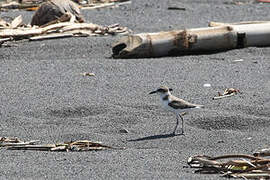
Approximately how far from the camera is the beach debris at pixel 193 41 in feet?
38.2

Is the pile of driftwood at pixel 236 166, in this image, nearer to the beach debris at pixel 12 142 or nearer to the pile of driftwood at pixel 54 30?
the beach debris at pixel 12 142


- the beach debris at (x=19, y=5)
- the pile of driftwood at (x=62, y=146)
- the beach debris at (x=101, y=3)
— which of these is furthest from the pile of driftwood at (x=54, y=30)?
the pile of driftwood at (x=62, y=146)

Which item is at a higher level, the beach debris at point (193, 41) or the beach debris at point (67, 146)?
the beach debris at point (67, 146)

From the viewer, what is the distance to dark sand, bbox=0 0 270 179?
21.9ft

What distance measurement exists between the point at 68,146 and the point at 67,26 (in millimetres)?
6456

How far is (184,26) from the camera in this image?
1482 cm

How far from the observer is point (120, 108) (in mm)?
8859

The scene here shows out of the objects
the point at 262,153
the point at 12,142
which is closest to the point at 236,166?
the point at 262,153

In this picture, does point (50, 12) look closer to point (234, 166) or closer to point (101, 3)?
point (101, 3)

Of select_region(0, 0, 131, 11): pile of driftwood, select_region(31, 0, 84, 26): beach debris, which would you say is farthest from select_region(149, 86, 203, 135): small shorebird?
select_region(0, 0, 131, 11): pile of driftwood

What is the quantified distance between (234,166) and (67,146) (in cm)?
173

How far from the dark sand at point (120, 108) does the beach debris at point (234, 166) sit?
0.11m

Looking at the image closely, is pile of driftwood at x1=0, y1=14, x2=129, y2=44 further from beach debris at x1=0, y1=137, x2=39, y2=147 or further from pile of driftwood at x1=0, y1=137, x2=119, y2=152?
pile of driftwood at x1=0, y1=137, x2=119, y2=152

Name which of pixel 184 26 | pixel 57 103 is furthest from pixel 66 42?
pixel 57 103
